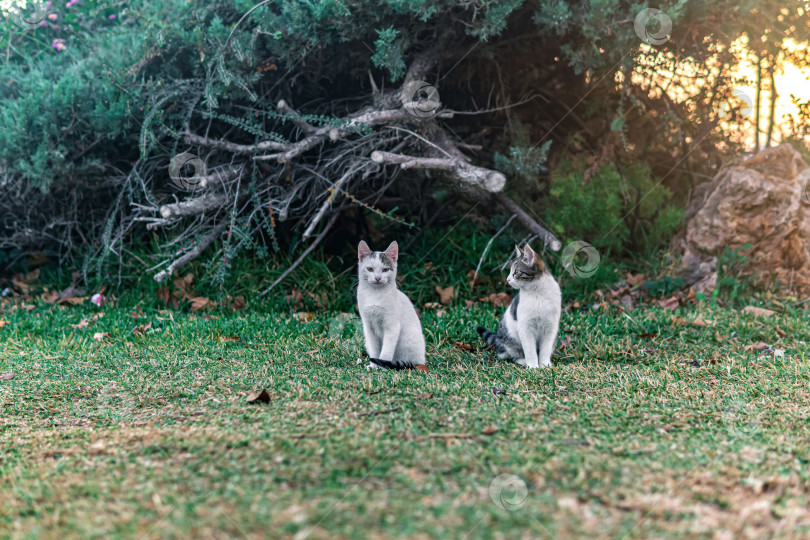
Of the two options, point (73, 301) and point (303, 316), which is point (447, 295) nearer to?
point (303, 316)

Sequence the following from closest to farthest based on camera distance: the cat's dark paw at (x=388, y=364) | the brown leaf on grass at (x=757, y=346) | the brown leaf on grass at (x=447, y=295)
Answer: the cat's dark paw at (x=388, y=364) → the brown leaf on grass at (x=757, y=346) → the brown leaf on grass at (x=447, y=295)

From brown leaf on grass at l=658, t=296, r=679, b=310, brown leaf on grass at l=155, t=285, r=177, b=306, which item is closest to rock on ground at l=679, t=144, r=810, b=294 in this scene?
brown leaf on grass at l=658, t=296, r=679, b=310

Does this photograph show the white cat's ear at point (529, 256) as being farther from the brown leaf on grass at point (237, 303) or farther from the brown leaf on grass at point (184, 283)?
the brown leaf on grass at point (184, 283)

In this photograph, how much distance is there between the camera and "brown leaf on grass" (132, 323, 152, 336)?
14.8ft

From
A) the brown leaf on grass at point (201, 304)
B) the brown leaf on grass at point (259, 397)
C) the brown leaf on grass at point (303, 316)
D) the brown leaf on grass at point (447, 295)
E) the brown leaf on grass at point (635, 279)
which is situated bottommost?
the brown leaf on grass at point (201, 304)

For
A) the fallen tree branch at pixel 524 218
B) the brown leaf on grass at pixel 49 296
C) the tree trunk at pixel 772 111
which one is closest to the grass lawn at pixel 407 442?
the fallen tree branch at pixel 524 218

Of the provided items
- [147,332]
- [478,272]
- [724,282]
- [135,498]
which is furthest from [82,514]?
[724,282]

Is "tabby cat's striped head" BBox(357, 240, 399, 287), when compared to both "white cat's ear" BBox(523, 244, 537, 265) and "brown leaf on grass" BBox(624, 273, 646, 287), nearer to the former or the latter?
"white cat's ear" BBox(523, 244, 537, 265)

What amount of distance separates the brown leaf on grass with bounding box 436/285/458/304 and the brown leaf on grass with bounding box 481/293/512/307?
264mm

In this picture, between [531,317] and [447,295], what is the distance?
188 cm

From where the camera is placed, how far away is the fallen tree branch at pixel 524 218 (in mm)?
5250

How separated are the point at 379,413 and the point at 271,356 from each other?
150cm

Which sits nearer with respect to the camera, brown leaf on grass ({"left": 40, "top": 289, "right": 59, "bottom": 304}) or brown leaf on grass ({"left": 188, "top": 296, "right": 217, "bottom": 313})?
brown leaf on grass ({"left": 188, "top": 296, "right": 217, "bottom": 313})

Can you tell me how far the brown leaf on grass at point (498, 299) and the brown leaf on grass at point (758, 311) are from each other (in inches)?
73.6
